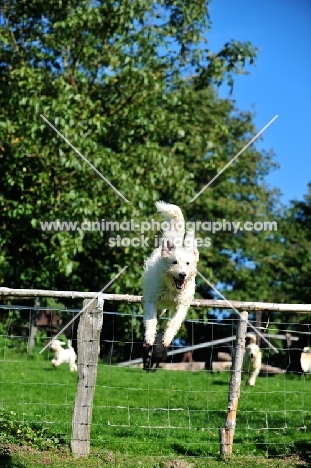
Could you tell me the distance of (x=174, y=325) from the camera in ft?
14.3

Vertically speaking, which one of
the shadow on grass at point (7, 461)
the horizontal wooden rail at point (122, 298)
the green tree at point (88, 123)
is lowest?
the shadow on grass at point (7, 461)

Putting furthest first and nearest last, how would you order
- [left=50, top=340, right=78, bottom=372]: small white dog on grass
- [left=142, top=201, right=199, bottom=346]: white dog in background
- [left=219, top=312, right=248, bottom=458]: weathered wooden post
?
[left=50, top=340, right=78, bottom=372]: small white dog on grass, [left=219, top=312, right=248, bottom=458]: weathered wooden post, [left=142, top=201, right=199, bottom=346]: white dog in background

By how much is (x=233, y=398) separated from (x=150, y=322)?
2.49 meters

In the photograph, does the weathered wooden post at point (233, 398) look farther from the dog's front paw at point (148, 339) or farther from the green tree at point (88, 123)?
the green tree at point (88, 123)

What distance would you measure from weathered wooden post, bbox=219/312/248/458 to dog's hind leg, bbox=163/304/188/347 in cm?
205

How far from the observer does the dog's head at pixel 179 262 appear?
14.0ft

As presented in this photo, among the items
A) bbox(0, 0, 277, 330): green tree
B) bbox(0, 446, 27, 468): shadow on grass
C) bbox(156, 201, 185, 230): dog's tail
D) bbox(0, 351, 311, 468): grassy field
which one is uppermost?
bbox(0, 0, 277, 330): green tree

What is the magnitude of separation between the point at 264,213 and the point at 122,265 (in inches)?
564

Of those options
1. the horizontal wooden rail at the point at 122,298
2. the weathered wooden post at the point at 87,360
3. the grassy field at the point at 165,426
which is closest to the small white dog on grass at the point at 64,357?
the grassy field at the point at 165,426

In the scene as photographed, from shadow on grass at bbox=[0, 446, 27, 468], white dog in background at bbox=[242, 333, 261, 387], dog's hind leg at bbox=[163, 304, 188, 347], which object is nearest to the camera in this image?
dog's hind leg at bbox=[163, 304, 188, 347]

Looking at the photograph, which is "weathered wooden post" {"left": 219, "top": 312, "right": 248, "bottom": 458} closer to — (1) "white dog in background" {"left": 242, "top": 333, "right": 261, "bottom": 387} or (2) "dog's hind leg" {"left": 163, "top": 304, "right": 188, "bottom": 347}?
(2) "dog's hind leg" {"left": 163, "top": 304, "right": 188, "bottom": 347}

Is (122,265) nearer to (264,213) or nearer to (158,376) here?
(158,376)

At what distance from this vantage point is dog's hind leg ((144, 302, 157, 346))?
13.9ft

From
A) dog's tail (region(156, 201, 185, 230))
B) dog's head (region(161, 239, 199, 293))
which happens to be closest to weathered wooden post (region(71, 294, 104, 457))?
dog's tail (region(156, 201, 185, 230))
